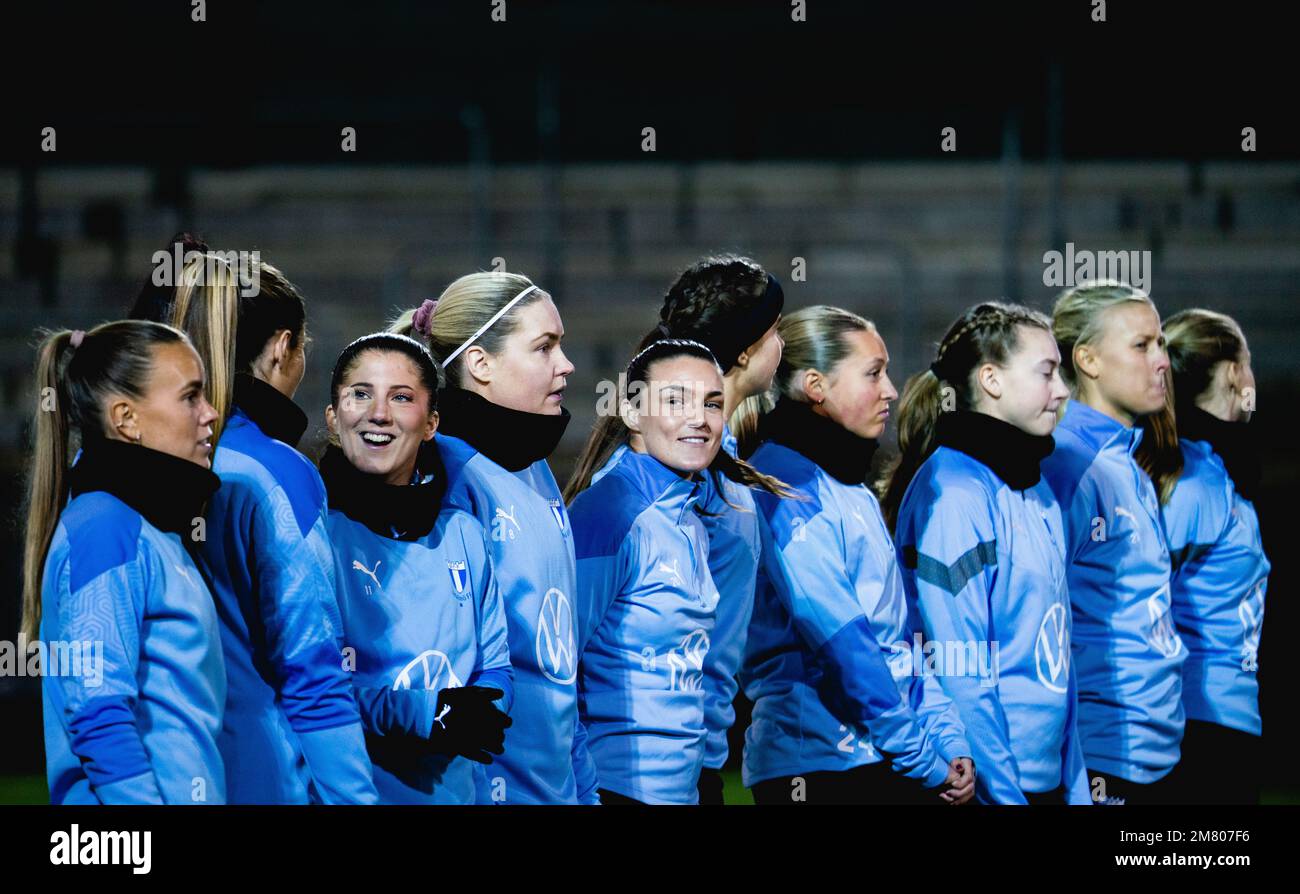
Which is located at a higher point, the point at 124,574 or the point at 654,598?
the point at 124,574

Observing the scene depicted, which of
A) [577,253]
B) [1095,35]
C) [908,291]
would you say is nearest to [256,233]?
[577,253]

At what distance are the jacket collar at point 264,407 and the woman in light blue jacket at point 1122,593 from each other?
77.5 inches

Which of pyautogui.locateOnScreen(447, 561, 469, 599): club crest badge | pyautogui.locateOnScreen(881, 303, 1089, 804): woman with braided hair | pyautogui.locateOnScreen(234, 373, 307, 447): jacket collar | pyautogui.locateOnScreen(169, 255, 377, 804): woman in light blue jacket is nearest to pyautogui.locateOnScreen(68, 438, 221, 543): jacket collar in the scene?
pyautogui.locateOnScreen(169, 255, 377, 804): woman in light blue jacket

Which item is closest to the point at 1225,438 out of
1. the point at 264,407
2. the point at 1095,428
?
the point at 1095,428

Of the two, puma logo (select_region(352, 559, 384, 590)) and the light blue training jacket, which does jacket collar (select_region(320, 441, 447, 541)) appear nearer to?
puma logo (select_region(352, 559, 384, 590))

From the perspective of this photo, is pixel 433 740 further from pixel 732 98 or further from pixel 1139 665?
pixel 732 98

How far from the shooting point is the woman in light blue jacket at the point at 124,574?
2.47 meters

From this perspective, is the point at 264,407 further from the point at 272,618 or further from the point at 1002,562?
the point at 1002,562

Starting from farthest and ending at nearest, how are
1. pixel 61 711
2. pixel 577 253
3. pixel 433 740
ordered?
pixel 577 253
pixel 433 740
pixel 61 711

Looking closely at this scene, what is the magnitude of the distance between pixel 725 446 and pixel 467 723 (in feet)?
3.37

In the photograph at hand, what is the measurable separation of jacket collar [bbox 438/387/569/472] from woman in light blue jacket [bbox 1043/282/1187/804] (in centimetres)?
145

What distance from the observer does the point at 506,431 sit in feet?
10.4

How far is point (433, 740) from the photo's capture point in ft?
9.20

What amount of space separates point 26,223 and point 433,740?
21.9 feet
